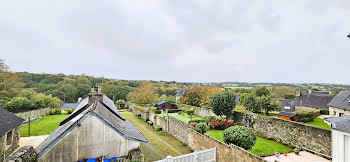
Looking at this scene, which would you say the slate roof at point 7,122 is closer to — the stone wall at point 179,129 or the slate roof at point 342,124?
the stone wall at point 179,129

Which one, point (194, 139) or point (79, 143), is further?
point (194, 139)

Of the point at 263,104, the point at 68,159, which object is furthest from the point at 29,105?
the point at 263,104

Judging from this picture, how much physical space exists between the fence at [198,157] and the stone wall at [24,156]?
5.01 meters

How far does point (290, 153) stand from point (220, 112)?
8320 mm

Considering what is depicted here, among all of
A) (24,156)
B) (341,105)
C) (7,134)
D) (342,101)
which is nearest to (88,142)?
(24,156)

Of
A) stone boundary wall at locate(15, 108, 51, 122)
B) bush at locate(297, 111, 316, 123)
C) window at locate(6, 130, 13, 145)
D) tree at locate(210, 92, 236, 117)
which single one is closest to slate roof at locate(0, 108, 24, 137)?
window at locate(6, 130, 13, 145)

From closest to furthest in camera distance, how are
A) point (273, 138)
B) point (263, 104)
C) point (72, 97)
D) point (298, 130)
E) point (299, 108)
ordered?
1. point (298, 130)
2. point (273, 138)
3. point (263, 104)
4. point (299, 108)
5. point (72, 97)

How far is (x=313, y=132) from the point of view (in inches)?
454

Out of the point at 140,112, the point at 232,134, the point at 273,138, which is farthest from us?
the point at 140,112

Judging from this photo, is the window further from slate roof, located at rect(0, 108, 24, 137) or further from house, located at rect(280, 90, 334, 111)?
house, located at rect(280, 90, 334, 111)

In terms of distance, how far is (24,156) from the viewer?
5.55m

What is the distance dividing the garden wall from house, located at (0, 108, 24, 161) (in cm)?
Result: 1890

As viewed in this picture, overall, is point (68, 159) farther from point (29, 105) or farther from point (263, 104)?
point (263, 104)

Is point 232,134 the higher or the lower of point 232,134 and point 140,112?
the higher
